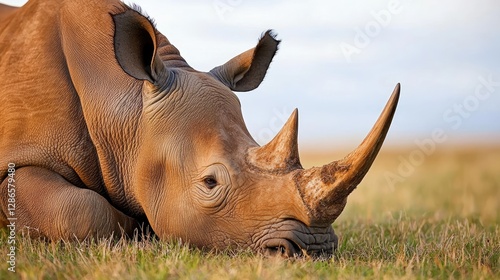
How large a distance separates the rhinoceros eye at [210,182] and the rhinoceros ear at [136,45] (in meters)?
0.96

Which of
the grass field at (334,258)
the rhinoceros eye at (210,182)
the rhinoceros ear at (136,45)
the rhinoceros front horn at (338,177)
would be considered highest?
the rhinoceros ear at (136,45)

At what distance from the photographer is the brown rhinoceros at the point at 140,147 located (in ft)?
17.5

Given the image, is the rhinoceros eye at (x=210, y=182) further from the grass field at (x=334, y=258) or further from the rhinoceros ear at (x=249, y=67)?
the rhinoceros ear at (x=249, y=67)

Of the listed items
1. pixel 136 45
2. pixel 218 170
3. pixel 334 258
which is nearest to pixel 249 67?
pixel 136 45

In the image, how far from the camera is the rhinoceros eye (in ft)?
18.7

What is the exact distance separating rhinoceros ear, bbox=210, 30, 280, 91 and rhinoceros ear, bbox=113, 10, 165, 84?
950 mm

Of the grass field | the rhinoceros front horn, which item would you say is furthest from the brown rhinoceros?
the grass field

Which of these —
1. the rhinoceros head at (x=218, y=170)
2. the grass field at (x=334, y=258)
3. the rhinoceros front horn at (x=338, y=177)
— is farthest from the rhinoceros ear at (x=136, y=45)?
the rhinoceros front horn at (x=338, y=177)

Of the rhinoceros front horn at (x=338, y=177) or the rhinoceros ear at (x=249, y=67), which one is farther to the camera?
the rhinoceros ear at (x=249, y=67)

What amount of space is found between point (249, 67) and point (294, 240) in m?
2.40

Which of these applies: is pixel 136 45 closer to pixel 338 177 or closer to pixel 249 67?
pixel 249 67

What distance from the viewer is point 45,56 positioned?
263 inches

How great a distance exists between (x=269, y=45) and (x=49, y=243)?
2605 millimetres

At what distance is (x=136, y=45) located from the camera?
20.1 feet
